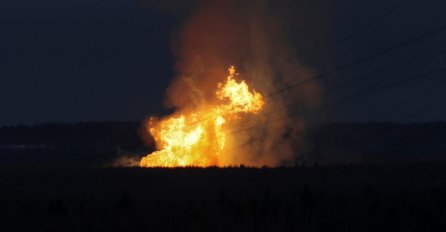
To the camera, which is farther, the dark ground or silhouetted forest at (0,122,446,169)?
silhouetted forest at (0,122,446,169)

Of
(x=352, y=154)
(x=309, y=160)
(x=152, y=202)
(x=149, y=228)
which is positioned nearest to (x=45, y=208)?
(x=152, y=202)

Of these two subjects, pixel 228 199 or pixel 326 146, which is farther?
pixel 326 146

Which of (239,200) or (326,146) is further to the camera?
(326,146)

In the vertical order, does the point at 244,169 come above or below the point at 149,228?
above

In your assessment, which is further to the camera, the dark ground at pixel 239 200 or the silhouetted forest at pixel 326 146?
the silhouetted forest at pixel 326 146

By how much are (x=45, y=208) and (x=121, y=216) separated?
6257mm

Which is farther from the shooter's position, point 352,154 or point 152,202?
point 352,154

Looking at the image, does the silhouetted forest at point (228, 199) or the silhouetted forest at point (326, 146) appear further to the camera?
the silhouetted forest at point (326, 146)

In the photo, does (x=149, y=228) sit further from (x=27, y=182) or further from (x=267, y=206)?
(x=27, y=182)

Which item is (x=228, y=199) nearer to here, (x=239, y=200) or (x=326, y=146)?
(x=239, y=200)

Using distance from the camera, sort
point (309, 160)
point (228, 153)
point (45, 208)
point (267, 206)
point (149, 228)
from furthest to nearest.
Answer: point (309, 160) → point (228, 153) → point (45, 208) → point (267, 206) → point (149, 228)

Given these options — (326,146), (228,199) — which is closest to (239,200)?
(228,199)

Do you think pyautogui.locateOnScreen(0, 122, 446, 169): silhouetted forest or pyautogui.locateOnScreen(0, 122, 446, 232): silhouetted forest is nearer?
pyautogui.locateOnScreen(0, 122, 446, 232): silhouetted forest

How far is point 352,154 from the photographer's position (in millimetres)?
110812
